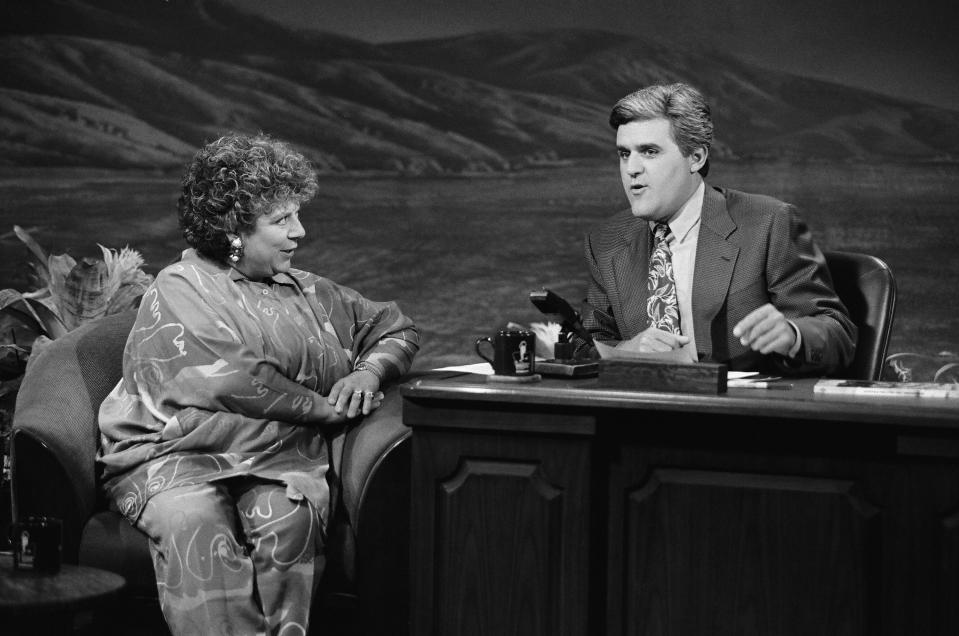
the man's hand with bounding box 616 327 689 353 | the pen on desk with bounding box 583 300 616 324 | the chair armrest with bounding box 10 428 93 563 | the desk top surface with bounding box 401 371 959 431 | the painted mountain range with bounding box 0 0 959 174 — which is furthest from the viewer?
the painted mountain range with bounding box 0 0 959 174

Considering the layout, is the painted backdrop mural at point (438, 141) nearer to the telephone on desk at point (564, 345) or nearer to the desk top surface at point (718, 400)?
the telephone on desk at point (564, 345)

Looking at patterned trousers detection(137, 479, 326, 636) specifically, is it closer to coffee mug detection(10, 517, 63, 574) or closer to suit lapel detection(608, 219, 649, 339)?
coffee mug detection(10, 517, 63, 574)

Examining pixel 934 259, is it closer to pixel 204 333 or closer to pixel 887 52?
pixel 887 52

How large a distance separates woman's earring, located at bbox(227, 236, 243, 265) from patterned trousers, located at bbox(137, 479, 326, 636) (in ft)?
2.10

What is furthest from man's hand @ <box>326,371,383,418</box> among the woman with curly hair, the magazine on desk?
the magazine on desk

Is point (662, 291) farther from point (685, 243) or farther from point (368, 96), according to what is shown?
point (368, 96)

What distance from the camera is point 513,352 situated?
7.99 feet

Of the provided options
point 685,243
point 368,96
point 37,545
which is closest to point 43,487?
point 37,545

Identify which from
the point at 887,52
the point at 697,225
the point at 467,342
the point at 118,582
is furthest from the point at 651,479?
the point at 887,52

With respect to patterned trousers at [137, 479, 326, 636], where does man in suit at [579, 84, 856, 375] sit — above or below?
above

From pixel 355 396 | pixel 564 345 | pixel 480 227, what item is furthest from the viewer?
pixel 480 227

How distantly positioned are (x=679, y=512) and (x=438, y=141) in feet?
9.56

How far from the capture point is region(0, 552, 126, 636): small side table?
2148 mm

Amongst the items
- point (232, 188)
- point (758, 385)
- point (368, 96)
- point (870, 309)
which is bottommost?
point (758, 385)
